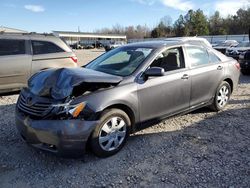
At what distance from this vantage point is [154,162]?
159 inches

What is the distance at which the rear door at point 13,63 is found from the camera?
303 inches

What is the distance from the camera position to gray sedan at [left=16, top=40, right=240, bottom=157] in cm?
379

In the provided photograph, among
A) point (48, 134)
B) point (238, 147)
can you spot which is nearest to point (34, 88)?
point (48, 134)

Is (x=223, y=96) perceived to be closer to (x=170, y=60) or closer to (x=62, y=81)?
(x=170, y=60)

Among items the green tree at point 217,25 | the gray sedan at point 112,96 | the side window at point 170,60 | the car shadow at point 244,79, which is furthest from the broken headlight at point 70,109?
the green tree at point 217,25

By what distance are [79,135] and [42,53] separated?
16.9 ft

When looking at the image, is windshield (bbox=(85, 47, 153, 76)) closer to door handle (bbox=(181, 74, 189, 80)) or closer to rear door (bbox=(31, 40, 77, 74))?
door handle (bbox=(181, 74, 189, 80))

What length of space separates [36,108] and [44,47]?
4.80 meters

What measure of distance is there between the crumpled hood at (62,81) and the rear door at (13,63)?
3651 millimetres

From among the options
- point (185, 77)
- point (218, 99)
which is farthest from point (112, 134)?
point (218, 99)

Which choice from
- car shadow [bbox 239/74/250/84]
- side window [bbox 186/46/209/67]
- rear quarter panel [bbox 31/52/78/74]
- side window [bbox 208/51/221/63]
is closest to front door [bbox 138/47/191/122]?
side window [bbox 186/46/209/67]

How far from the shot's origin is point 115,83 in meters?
4.26

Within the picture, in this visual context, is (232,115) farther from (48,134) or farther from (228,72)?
(48,134)

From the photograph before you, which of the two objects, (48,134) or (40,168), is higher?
(48,134)
